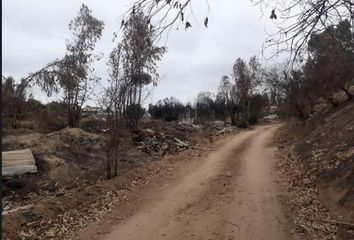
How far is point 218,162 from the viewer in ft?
67.9

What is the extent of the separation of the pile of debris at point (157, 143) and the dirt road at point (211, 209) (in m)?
4.13

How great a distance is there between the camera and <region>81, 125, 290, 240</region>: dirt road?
33.7 feet

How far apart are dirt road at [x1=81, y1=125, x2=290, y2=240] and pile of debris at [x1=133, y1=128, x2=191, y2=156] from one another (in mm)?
4131

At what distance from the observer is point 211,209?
40.1 ft

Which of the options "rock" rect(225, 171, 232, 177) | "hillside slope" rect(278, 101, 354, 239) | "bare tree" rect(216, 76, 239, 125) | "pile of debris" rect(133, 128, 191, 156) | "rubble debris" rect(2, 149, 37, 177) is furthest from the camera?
"bare tree" rect(216, 76, 239, 125)

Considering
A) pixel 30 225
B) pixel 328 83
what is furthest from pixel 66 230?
pixel 328 83

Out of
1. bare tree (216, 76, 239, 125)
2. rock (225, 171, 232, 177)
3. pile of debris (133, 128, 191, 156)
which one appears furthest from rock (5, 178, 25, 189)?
bare tree (216, 76, 239, 125)

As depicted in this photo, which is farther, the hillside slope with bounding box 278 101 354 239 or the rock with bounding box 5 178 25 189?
the rock with bounding box 5 178 25 189

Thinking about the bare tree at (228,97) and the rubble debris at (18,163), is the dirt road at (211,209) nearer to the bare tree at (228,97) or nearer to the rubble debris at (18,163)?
the rubble debris at (18,163)

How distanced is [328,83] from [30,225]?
19700 mm

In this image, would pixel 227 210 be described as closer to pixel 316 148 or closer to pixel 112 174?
pixel 112 174

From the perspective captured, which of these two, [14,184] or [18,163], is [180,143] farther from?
[14,184]

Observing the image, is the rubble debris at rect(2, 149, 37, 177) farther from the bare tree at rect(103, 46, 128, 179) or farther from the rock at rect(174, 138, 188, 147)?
the rock at rect(174, 138, 188, 147)

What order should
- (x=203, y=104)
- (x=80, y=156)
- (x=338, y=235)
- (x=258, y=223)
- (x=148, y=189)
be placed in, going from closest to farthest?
(x=338, y=235) → (x=258, y=223) → (x=148, y=189) → (x=80, y=156) → (x=203, y=104)
